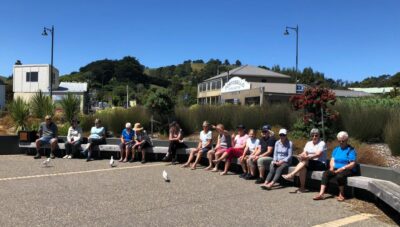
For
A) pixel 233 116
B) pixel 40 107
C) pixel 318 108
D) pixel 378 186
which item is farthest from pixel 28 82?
pixel 378 186

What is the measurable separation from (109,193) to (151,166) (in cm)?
348

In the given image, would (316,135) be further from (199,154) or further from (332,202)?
(199,154)

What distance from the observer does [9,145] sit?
13.4 metres

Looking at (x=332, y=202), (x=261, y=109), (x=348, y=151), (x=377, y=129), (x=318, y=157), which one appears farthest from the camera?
(x=261, y=109)

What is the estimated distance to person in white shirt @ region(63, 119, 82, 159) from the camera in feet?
40.7

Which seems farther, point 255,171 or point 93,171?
point 93,171

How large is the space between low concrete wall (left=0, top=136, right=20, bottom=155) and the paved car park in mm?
3621

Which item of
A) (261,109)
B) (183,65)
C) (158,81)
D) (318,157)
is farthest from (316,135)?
(183,65)

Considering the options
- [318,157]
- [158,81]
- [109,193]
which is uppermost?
[158,81]

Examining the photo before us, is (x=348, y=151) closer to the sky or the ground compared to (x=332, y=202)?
closer to the sky

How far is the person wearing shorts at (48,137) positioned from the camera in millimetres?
12461

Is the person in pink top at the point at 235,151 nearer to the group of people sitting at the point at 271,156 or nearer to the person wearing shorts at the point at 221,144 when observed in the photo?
the group of people sitting at the point at 271,156

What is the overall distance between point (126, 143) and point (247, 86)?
91.0 feet

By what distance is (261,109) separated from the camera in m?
15.3
